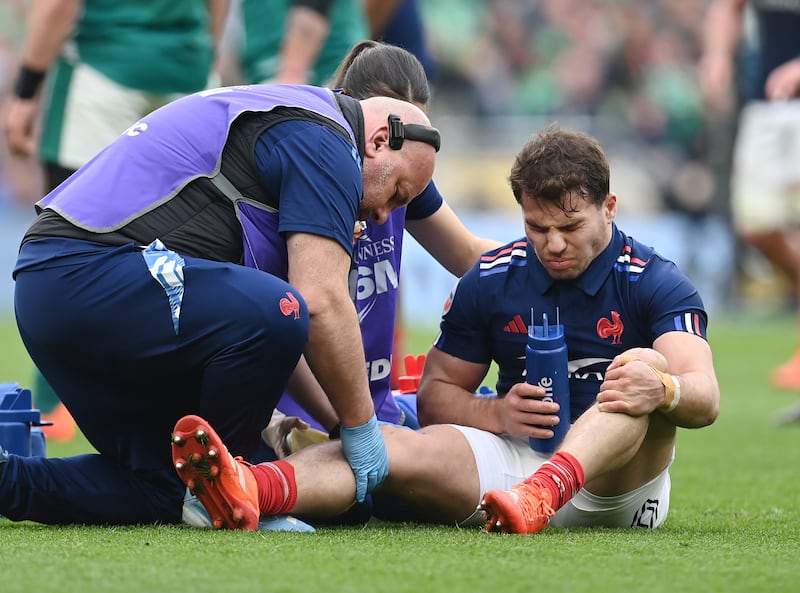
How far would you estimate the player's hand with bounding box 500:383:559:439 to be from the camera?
11.8 feet

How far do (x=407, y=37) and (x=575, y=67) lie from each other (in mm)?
11188

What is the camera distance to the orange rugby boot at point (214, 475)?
317cm

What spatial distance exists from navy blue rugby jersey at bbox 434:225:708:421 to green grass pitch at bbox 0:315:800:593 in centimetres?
49

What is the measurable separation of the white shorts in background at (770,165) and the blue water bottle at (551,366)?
506 centimetres

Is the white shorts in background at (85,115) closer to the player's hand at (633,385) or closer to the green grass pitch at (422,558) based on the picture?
the green grass pitch at (422,558)

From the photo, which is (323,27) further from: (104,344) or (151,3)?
(104,344)

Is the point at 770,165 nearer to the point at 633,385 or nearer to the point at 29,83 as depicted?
the point at 29,83

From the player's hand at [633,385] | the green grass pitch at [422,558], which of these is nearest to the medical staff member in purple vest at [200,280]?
the green grass pitch at [422,558]

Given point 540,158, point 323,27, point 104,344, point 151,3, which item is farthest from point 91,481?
point 323,27

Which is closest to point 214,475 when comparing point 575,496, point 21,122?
point 575,496

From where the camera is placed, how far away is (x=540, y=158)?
367 cm

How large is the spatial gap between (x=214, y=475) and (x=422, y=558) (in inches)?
22.1

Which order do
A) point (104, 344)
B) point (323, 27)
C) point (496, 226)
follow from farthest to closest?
point (496, 226)
point (323, 27)
point (104, 344)

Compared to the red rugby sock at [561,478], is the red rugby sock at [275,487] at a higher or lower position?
lower
